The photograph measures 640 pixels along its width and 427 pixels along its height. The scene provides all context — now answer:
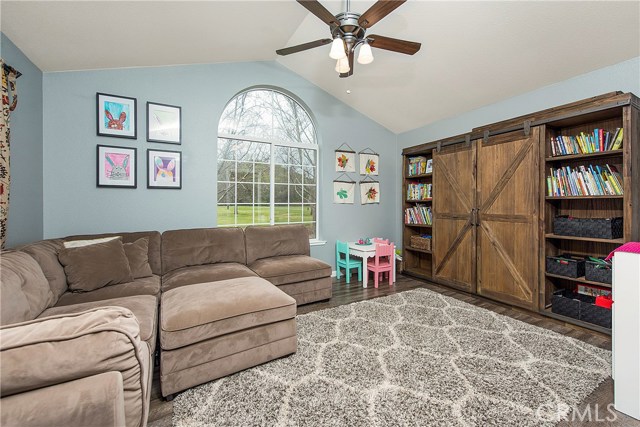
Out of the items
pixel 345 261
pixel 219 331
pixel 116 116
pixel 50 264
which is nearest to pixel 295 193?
pixel 345 261

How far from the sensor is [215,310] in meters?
1.85

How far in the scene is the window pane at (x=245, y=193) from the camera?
12.9 ft

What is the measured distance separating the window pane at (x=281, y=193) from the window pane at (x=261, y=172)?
0.19 meters

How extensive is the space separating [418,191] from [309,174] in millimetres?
1724

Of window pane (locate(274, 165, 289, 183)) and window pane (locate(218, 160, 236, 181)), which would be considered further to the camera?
window pane (locate(274, 165, 289, 183))

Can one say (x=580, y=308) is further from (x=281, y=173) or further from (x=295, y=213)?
(x=281, y=173)

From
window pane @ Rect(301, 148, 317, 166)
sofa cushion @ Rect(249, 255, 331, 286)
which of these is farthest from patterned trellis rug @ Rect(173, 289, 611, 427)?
window pane @ Rect(301, 148, 317, 166)

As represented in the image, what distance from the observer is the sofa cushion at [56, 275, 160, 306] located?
2.03 m

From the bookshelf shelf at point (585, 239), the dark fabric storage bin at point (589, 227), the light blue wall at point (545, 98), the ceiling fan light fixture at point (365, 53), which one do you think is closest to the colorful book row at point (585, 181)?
the dark fabric storage bin at point (589, 227)

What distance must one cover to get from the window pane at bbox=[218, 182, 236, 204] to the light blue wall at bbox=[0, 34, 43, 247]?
1716 mm

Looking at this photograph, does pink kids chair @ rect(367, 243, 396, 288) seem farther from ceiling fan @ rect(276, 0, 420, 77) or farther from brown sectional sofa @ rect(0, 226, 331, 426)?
ceiling fan @ rect(276, 0, 420, 77)

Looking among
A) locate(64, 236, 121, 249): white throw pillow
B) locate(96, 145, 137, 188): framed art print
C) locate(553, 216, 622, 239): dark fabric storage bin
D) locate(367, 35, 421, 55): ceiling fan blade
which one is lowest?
locate(64, 236, 121, 249): white throw pillow

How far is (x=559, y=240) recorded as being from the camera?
9.94ft

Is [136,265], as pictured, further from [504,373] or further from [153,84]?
[504,373]
